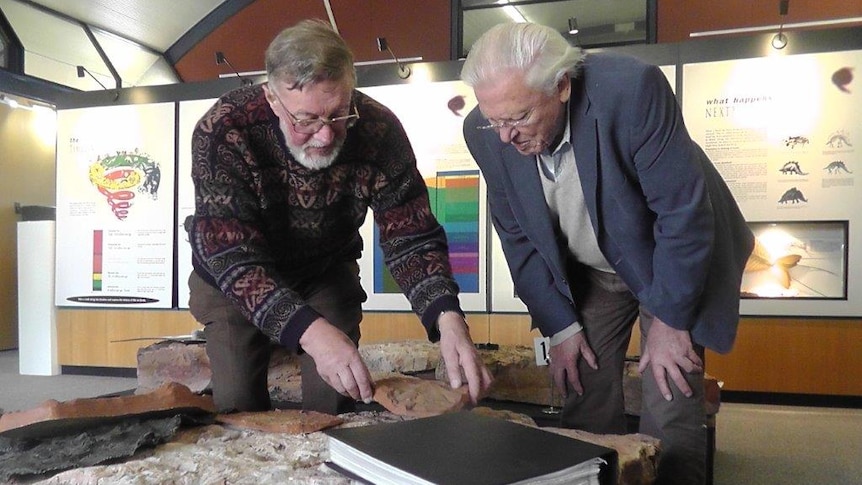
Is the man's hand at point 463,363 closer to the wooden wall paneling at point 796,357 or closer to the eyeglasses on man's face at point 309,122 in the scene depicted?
the eyeglasses on man's face at point 309,122

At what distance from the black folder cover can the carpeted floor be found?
6.37ft

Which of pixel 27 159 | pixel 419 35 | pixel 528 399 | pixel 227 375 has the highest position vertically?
pixel 419 35

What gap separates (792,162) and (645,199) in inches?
108

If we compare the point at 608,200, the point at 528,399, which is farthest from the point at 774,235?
the point at 608,200

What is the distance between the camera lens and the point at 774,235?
3803 mm

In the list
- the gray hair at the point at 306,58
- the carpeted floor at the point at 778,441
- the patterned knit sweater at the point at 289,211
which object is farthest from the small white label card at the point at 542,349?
the carpeted floor at the point at 778,441

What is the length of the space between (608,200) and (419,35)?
467cm

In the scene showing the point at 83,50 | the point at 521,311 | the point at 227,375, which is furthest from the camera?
the point at 83,50

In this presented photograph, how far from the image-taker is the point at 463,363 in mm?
1403

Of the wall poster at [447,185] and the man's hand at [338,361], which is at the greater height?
the wall poster at [447,185]

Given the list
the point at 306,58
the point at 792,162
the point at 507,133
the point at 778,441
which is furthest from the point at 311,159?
the point at 792,162

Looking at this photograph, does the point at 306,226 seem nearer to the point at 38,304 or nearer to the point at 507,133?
the point at 507,133

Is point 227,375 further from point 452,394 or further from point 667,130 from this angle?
point 667,130

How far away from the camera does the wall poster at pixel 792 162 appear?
367 centimetres
